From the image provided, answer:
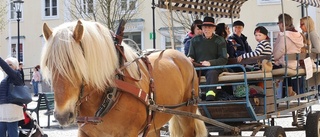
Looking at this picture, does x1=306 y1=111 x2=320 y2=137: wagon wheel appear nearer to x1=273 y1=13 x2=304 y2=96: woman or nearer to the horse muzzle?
x1=273 y1=13 x2=304 y2=96: woman

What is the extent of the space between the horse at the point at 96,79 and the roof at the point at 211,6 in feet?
6.70

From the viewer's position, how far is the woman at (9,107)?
8.93m

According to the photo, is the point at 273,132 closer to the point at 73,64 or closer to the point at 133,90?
the point at 133,90

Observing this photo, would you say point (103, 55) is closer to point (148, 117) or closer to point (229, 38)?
point (148, 117)

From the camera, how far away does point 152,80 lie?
18.0 ft

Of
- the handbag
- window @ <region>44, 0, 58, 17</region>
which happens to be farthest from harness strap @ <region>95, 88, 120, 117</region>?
window @ <region>44, 0, 58, 17</region>

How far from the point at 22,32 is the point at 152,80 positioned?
34176mm

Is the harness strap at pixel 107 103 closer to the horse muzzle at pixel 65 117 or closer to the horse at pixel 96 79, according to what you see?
the horse at pixel 96 79

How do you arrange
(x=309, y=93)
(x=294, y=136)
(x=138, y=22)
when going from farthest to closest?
1. (x=138, y=22)
2. (x=294, y=136)
3. (x=309, y=93)

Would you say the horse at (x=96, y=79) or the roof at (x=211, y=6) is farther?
the roof at (x=211, y=6)

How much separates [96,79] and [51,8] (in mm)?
33282

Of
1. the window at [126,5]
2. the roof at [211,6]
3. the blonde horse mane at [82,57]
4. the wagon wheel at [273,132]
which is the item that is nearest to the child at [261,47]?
the roof at [211,6]

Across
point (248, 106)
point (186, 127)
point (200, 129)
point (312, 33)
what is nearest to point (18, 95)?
point (186, 127)

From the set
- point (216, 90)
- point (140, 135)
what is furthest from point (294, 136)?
point (140, 135)
